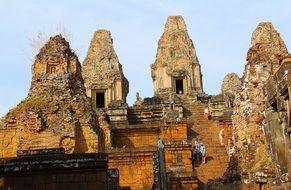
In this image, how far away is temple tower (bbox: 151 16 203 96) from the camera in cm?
3544

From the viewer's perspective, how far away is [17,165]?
720cm

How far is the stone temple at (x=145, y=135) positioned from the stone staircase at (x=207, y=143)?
42mm

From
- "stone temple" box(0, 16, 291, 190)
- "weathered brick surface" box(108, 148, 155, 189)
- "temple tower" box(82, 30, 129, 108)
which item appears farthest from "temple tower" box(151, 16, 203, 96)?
"weathered brick surface" box(108, 148, 155, 189)

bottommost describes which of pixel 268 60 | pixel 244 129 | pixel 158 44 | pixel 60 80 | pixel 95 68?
pixel 244 129

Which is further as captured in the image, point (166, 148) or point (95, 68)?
point (95, 68)

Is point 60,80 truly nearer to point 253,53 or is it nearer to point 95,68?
point 253,53

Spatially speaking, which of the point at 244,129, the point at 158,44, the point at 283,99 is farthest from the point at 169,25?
the point at 283,99

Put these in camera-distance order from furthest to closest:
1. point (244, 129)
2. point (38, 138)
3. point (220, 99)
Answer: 1. point (220, 99)
2. point (38, 138)
3. point (244, 129)

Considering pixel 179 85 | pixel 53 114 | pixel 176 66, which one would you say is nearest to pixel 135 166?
pixel 53 114

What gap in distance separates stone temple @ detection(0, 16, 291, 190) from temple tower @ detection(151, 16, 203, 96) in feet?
20.5

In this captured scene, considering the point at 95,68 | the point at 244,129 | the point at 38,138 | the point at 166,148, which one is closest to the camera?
the point at 244,129

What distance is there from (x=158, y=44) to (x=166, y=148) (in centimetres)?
2268

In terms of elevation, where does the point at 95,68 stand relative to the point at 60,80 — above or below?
above

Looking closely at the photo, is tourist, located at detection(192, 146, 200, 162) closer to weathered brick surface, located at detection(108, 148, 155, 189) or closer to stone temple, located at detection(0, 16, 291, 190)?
stone temple, located at detection(0, 16, 291, 190)
